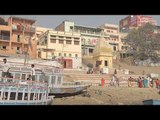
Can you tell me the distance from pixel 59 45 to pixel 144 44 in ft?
34.2

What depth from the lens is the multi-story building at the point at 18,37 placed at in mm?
24714

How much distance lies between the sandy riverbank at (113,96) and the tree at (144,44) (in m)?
16.9

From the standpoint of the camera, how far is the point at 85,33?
1388 inches

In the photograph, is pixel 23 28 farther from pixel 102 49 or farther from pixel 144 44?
pixel 144 44

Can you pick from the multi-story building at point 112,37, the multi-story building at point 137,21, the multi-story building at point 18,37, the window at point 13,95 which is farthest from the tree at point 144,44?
the window at point 13,95

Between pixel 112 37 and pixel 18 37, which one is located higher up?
pixel 112 37

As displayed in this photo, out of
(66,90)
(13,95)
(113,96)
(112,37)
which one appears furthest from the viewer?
(112,37)

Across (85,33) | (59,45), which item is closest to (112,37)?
(85,33)

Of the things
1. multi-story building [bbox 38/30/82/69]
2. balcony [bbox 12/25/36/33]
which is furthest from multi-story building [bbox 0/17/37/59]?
multi-story building [bbox 38/30/82/69]

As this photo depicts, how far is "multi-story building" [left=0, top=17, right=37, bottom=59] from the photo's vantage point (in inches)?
973

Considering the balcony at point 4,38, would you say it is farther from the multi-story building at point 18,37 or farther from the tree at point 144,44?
the tree at point 144,44
